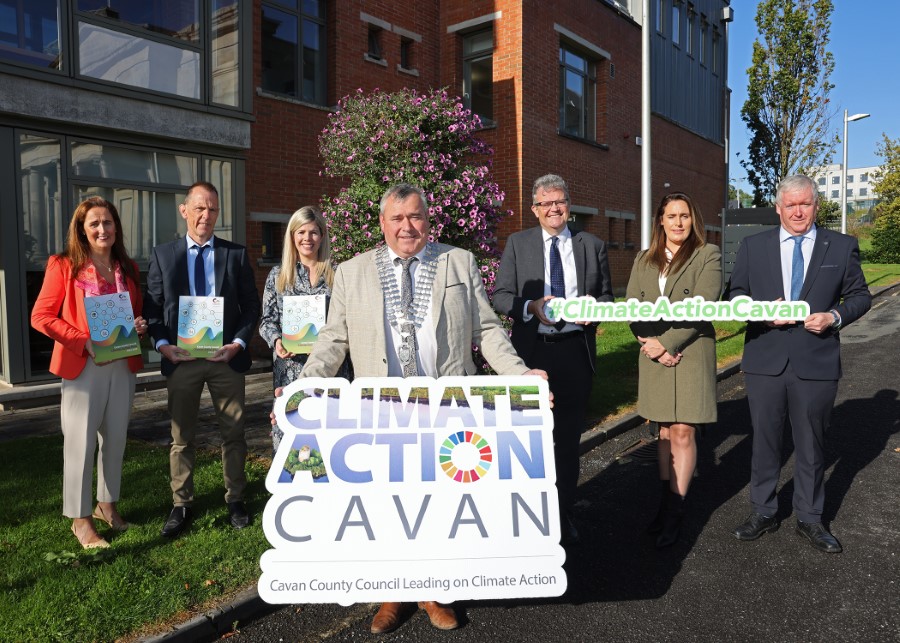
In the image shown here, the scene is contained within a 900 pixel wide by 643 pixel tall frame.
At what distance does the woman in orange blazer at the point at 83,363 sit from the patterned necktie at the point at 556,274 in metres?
2.70

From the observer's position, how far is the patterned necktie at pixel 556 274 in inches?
176

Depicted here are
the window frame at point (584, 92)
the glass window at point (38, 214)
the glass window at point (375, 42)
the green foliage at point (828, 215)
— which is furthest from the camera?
the green foliage at point (828, 215)

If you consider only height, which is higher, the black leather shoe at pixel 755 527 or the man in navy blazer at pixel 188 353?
the man in navy blazer at pixel 188 353

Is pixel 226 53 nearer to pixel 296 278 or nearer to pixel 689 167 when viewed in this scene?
pixel 296 278

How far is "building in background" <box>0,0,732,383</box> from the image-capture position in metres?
8.50

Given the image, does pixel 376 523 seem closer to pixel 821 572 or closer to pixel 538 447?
pixel 538 447

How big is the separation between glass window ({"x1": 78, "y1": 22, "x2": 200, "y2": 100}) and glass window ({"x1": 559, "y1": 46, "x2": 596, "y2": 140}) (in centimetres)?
975

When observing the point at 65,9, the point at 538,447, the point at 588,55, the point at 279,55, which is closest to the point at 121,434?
the point at 538,447

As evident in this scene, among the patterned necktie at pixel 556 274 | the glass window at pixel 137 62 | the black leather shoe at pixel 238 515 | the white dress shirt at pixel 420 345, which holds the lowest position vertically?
the black leather shoe at pixel 238 515

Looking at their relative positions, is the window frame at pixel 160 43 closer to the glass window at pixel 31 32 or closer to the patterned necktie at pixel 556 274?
the glass window at pixel 31 32

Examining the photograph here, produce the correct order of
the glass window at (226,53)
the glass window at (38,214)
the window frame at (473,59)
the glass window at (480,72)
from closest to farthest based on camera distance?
the glass window at (38,214), the glass window at (226,53), the window frame at (473,59), the glass window at (480,72)

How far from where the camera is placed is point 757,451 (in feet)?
14.7

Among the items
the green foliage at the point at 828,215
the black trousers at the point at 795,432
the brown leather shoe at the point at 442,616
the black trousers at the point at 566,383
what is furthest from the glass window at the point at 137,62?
the green foliage at the point at 828,215

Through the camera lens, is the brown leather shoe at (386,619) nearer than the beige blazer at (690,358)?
Yes
